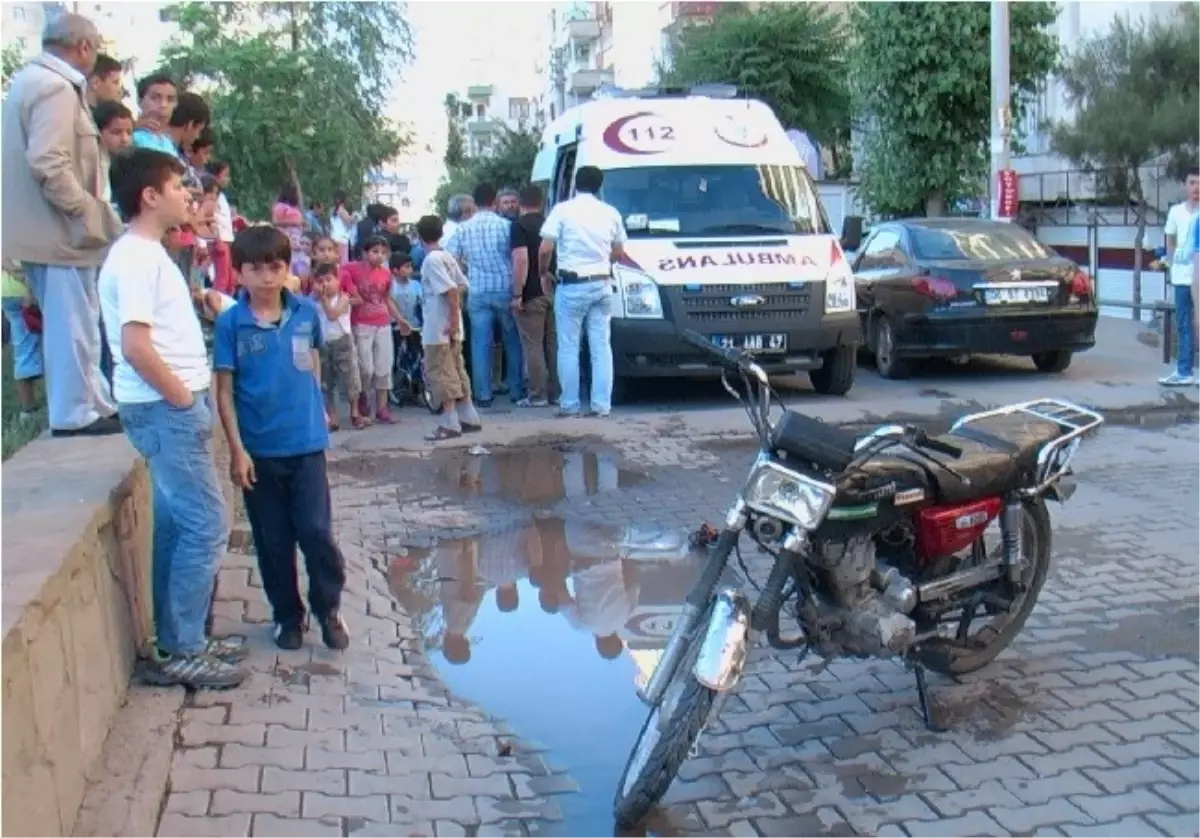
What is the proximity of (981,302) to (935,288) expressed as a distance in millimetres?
435

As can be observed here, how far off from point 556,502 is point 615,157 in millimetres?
4932

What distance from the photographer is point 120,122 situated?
21.3 ft

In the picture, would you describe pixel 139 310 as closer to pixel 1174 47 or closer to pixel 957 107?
pixel 1174 47

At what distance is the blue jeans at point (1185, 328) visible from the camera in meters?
11.2

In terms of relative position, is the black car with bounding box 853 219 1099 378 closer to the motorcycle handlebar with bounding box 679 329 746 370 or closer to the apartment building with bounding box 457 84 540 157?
the motorcycle handlebar with bounding box 679 329 746 370

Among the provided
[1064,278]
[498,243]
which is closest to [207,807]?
[498,243]

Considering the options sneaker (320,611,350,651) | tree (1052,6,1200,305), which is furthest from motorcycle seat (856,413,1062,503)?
tree (1052,6,1200,305)

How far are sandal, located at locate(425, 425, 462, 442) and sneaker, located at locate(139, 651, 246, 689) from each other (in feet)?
17.2

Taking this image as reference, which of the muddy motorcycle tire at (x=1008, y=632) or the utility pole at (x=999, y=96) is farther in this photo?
the utility pole at (x=999, y=96)

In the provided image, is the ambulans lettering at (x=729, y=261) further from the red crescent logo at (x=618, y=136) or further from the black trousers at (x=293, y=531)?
the black trousers at (x=293, y=531)

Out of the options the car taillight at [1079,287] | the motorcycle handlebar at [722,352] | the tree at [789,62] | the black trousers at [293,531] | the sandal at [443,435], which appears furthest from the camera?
the tree at [789,62]

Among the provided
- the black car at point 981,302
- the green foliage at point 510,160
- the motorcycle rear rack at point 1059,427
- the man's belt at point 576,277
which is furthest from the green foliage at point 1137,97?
the green foliage at point 510,160

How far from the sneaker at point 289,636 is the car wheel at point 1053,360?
9.30 meters

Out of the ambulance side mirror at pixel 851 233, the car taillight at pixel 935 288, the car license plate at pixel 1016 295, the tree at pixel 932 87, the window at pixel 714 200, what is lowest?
the car license plate at pixel 1016 295
